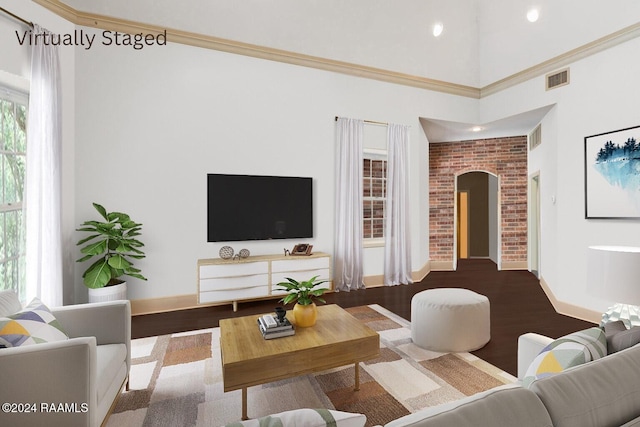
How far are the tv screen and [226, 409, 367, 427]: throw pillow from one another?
12.1 ft

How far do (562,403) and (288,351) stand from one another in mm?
1370

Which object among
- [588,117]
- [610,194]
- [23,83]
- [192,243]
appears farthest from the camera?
[192,243]

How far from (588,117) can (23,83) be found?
6.13 meters

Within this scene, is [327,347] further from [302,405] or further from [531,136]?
[531,136]

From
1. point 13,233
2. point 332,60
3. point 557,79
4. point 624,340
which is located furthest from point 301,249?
point 557,79

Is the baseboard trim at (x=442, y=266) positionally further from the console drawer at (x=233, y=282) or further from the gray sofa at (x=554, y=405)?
the gray sofa at (x=554, y=405)

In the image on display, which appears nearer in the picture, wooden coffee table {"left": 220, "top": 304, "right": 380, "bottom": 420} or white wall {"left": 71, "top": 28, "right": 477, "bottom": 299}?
wooden coffee table {"left": 220, "top": 304, "right": 380, "bottom": 420}

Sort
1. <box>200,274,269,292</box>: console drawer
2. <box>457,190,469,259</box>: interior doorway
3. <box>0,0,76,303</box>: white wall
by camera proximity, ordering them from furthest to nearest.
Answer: <box>457,190,469,259</box>: interior doorway < <box>200,274,269,292</box>: console drawer < <box>0,0,76,303</box>: white wall

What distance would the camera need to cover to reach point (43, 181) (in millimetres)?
2975

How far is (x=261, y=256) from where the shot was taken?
431cm

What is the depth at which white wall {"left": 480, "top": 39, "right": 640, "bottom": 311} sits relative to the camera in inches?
134

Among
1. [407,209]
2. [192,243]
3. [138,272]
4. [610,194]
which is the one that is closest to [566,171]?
[610,194]

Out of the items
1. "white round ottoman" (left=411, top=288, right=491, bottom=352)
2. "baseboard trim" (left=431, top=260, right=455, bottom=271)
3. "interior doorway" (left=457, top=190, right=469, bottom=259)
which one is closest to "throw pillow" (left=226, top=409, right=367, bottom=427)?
"white round ottoman" (left=411, top=288, right=491, bottom=352)

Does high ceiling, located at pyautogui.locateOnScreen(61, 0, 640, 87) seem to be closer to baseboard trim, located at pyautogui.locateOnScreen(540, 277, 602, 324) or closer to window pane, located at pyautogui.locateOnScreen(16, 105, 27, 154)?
window pane, located at pyautogui.locateOnScreen(16, 105, 27, 154)
